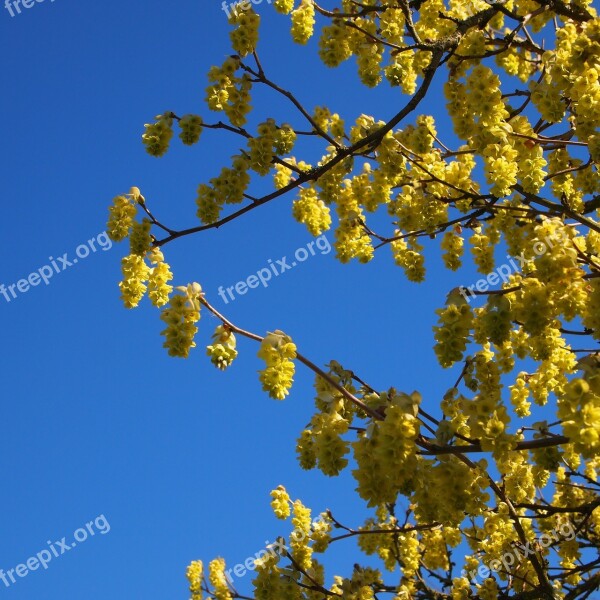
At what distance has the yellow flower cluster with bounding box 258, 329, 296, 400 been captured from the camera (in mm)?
3992

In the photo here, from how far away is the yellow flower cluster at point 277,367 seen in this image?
3992 mm

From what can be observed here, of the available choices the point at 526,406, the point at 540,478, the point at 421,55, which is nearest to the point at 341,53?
the point at 421,55

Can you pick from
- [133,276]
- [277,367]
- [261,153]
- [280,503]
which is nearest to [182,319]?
[277,367]

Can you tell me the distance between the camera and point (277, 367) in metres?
4.02

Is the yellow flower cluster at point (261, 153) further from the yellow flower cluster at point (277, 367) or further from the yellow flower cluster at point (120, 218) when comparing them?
the yellow flower cluster at point (277, 367)

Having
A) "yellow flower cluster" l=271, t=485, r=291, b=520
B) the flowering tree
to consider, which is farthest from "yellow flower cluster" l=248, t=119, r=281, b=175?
"yellow flower cluster" l=271, t=485, r=291, b=520

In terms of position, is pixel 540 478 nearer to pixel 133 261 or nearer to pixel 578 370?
pixel 578 370

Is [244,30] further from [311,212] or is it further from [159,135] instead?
[311,212]

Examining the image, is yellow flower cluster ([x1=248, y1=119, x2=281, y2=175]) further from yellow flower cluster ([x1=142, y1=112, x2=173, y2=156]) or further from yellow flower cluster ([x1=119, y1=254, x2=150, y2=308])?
yellow flower cluster ([x1=119, y1=254, x2=150, y2=308])

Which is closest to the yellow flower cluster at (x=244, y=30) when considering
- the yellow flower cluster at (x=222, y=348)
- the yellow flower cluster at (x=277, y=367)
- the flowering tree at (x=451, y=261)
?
the flowering tree at (x=451, y=261)

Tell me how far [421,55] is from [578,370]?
397 centimetres

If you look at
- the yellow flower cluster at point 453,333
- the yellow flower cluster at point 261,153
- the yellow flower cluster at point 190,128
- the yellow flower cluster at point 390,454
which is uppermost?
the yellow flower cluster at point 190,128

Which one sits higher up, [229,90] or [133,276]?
[229,90]

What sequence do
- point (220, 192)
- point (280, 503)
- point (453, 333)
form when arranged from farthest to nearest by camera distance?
point (280, 503)
point (220, 192)
point (453, 333)
